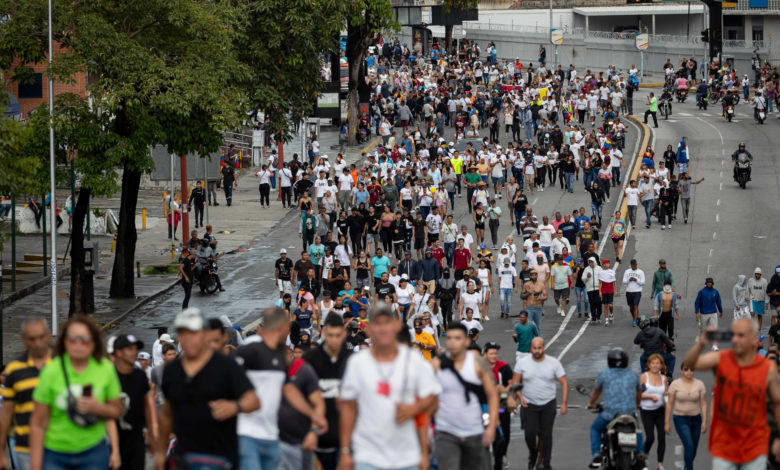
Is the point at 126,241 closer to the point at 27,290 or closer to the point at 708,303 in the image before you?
the point at 27,290

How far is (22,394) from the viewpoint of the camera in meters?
9.32

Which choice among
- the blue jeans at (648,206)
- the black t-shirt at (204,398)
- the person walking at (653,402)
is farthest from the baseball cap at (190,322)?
the blue jeans at (648,206)

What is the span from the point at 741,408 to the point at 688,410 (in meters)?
5.31

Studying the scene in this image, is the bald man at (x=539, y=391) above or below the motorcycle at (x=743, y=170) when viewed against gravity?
below

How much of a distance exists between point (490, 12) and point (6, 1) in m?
68.0

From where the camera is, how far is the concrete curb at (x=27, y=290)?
100 ft

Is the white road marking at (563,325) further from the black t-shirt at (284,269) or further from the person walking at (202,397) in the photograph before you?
the person walking at (202,397)

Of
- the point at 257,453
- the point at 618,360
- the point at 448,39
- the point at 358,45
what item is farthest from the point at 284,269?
the point at 448,39

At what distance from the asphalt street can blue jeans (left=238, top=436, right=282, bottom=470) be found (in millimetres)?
6557

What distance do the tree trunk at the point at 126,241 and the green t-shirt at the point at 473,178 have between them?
1076 centimetres

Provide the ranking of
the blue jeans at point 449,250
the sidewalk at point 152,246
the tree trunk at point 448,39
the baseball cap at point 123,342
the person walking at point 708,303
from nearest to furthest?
the baseball cap at point 123,342 < the person walking at point 708,303 < the sidewalk at point 152,246 < the blue jeans at point 449,250 < the tree trunk at point 448,39

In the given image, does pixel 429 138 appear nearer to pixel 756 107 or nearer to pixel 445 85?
pixel 445 85

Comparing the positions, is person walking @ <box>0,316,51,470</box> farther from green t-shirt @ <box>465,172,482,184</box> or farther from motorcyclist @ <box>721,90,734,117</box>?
motorcyclist @ <box>721,90,734,117</box>

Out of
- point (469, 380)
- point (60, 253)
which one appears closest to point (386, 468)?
point (469, 380)
